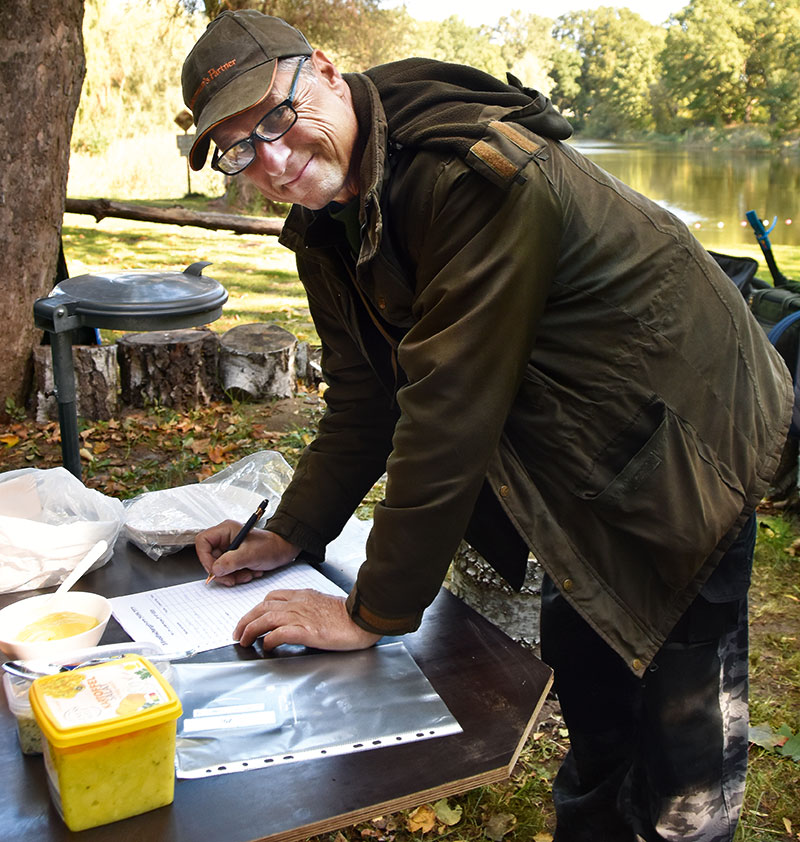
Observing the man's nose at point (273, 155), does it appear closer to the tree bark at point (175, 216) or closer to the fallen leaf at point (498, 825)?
the fallen leaf at point (498, 825)

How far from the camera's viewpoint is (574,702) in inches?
74.8

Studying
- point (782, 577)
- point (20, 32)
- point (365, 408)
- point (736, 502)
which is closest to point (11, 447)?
point (20, 32)

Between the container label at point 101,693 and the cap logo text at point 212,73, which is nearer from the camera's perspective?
the container label at point 101,693

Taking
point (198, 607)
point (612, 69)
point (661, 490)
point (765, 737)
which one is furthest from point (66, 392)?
point (612, 69)

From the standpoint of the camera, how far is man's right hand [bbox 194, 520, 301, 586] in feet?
5.68

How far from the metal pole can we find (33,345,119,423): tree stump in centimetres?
239

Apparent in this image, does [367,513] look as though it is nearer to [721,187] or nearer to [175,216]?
[175,216]

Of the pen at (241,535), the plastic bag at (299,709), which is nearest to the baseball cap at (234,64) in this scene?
the pen at (241,535)

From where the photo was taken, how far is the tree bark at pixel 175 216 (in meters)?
6.45

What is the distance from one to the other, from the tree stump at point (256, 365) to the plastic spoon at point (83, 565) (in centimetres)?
368

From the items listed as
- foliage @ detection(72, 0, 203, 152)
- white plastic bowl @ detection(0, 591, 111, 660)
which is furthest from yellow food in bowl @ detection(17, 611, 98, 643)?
foliage @ detection(72, 0, 203, 152)

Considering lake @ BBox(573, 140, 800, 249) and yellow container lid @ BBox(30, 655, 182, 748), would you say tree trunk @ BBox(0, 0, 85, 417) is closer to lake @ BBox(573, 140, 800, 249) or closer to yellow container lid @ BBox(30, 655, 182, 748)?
yellow container lid @ BBox(30, 655, 182, 748)

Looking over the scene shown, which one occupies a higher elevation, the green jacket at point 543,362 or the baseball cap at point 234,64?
the baseball cap at point 234,64

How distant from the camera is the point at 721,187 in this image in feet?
60.6
